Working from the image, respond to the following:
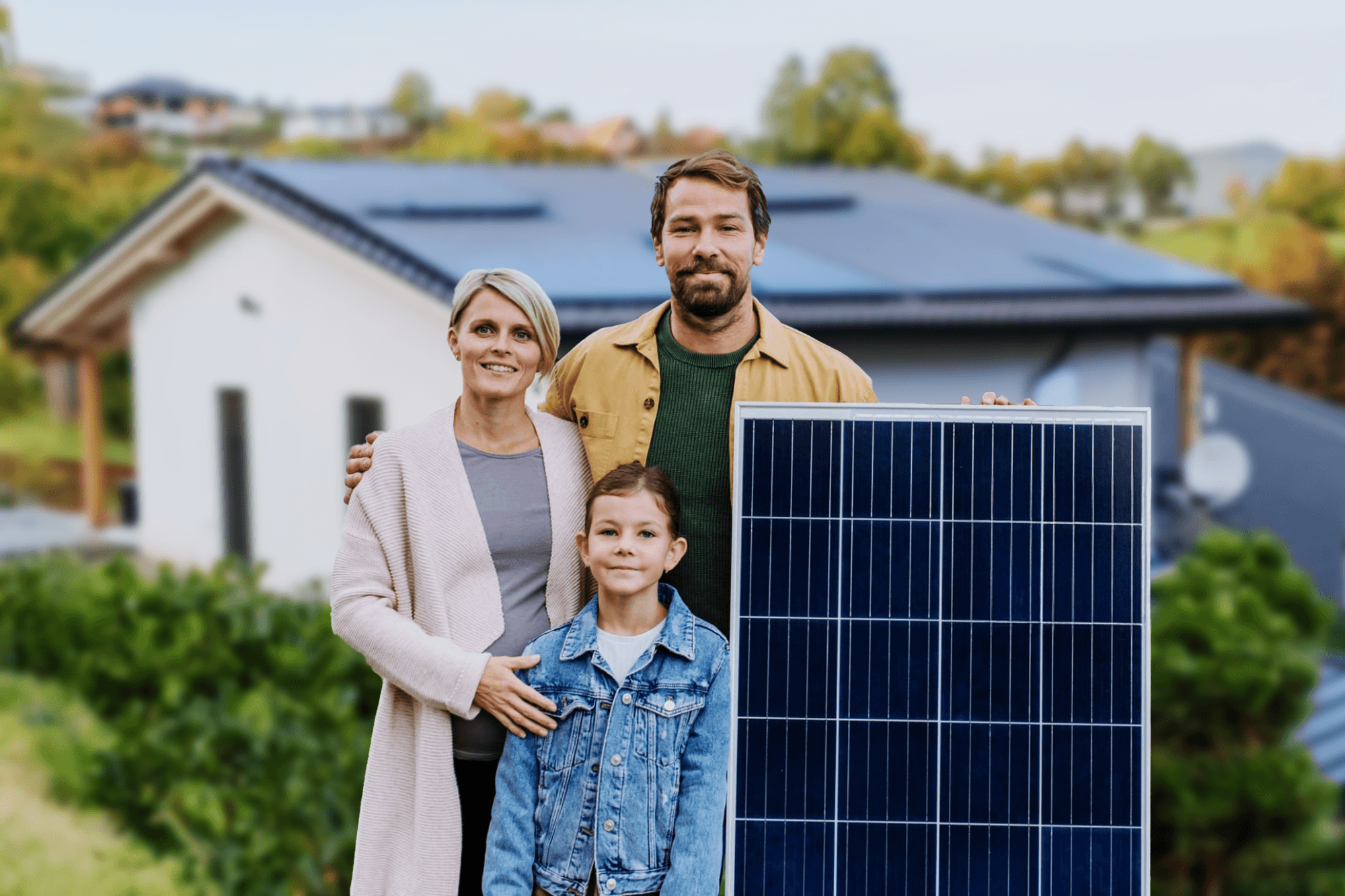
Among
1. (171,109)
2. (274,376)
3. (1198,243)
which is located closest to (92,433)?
(274,376)

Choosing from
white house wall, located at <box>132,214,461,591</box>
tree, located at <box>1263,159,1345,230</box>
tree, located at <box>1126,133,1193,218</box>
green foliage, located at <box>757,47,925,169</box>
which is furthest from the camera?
green foliage, located at <box>757,47,925,169</box>

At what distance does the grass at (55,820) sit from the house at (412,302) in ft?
12.5

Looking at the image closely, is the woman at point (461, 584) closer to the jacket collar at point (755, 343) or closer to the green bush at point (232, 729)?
the jacket collar at point (755, 343)

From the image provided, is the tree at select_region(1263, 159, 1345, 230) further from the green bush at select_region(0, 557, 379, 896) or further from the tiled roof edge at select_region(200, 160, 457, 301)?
the green bush at select_region(0, 557, 379, 896)

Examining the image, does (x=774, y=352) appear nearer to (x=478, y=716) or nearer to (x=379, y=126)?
(x=478, y=716)

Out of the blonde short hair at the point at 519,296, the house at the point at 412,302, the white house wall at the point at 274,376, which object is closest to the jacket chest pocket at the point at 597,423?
the blonde short hair at the point at 519,296

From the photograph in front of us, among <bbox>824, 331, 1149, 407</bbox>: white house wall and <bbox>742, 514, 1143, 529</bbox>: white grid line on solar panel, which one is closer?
<bbox>742, 514, 1143, 529</bbox>: white grid line on solar panel

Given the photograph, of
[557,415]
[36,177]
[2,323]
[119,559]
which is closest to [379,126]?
[36,177]

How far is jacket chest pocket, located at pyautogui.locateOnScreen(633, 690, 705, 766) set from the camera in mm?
3033

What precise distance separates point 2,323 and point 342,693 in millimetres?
27325

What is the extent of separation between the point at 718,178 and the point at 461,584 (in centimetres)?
105

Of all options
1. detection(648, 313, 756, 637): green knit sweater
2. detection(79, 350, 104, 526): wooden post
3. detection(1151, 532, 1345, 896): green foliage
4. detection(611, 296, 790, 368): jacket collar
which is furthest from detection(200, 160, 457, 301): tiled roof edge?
detection(648, 313, 756, 637): green knit sweater

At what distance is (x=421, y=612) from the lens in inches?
123

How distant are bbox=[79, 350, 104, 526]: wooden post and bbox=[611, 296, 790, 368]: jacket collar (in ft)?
49.4
